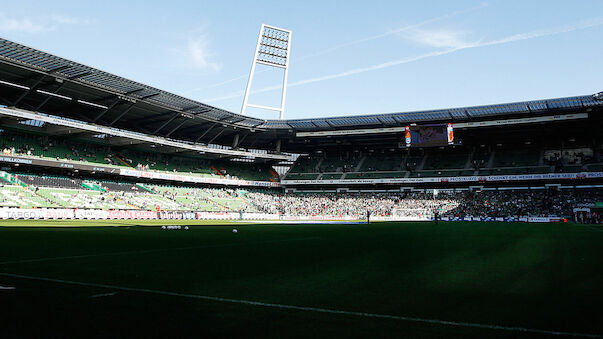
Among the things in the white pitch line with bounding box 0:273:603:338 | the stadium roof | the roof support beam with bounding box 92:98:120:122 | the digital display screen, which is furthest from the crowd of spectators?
the white pitch line with bounding box 0:273:603:338

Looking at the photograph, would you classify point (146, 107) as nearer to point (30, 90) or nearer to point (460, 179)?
point (30, 90)

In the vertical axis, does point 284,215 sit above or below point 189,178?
below

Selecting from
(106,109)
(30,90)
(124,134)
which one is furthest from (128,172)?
(30,90)

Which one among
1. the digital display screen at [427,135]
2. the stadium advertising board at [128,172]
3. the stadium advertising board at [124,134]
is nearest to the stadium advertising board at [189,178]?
the stadium advertising board at [128,172]

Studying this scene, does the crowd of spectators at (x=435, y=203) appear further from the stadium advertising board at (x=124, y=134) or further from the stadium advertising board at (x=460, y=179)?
the stadium advertising board at (x=124, y=134)

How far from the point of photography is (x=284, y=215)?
56469mm

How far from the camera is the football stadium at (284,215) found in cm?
524

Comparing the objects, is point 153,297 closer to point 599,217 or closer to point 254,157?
point 599,217

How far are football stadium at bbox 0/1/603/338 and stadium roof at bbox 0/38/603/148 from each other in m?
0.30

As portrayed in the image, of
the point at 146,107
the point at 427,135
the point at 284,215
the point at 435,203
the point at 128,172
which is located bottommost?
the point at 284,215

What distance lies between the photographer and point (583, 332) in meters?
4.39

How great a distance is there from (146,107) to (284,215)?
24655mm

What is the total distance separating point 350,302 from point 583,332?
2825mm

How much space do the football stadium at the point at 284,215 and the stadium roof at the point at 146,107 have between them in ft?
0.98
